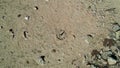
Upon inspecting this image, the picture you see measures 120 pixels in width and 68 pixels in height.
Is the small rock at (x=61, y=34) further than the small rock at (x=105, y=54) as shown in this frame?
Yes

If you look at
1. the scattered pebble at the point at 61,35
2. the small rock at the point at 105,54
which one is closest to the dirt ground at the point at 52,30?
the scattered pebble at the point at 61,35

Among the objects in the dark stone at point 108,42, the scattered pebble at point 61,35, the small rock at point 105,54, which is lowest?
the small rock at point 105,54

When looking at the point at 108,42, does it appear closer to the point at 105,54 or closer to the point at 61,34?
the point at 105,54

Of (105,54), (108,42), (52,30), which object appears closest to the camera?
(105,54)

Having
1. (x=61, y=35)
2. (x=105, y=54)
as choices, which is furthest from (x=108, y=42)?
(x=61, y=35)

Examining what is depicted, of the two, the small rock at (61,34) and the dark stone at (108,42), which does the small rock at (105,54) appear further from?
the small rock at (61,34)

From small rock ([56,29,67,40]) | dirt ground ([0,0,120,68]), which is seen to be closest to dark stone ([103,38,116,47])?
dirt ground ([0,0,120,68])

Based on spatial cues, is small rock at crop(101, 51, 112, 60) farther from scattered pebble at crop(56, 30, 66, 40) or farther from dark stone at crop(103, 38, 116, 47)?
scattered pebble at crop(56, 30, 66, 40)

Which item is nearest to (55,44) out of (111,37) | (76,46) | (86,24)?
(76,46)
